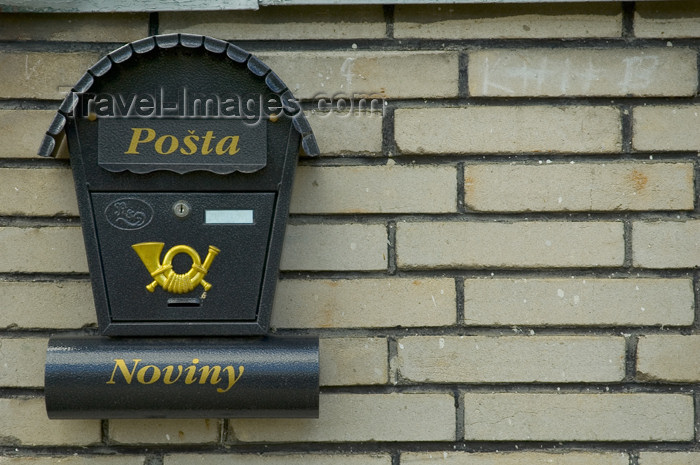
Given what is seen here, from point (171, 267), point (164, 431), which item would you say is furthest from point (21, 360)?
point (171, 267)

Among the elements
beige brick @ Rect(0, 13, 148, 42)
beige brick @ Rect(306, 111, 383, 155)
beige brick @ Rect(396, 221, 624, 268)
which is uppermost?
beige brick @ Rect(0, 13, 148, 42)

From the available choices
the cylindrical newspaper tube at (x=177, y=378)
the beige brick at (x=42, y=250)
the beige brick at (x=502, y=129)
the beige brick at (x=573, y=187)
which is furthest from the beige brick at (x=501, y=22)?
the beige brick at (x=42, y=250)

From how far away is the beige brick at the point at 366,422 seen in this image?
5.52 feet

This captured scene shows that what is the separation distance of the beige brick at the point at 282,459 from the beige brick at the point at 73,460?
104mm

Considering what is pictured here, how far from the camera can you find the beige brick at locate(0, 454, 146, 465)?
1.67 metres

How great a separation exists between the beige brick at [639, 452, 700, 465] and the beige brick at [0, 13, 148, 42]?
5.32ft

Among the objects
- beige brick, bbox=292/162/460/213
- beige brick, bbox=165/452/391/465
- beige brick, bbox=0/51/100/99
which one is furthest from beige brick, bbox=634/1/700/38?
beige brick, bbox=0/51/100/99

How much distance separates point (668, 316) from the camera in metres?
1.68

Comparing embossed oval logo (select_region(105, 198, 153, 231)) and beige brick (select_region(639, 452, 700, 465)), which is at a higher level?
embossed oval logo (select_region(105, 198, 153, 231))

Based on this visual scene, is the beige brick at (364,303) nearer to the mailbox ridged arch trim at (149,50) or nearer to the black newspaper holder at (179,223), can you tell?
the black newspaper holder at (179,223)

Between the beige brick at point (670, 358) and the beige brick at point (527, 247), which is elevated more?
the beige brick at point (527, 247)

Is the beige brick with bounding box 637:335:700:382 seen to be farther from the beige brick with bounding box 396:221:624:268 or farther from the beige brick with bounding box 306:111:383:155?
the beige brick with bounding box 306:111:383:155

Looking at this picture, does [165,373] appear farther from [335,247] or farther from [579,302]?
[579,302]

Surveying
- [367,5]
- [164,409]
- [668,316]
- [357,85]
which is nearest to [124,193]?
[164,409]
